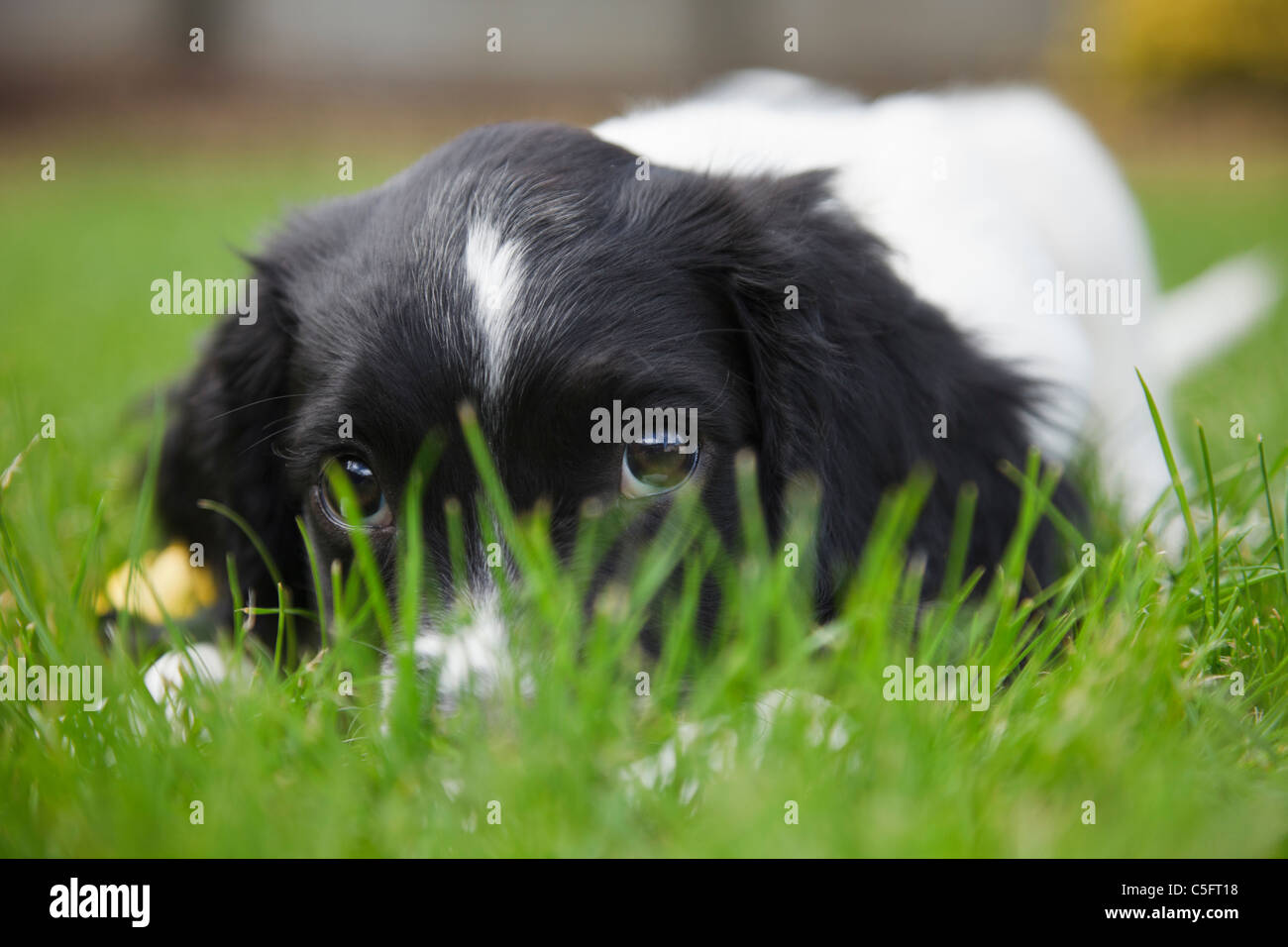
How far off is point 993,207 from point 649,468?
5.81ft

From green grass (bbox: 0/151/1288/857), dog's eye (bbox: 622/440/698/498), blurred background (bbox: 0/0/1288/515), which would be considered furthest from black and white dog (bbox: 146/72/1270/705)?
blurred background (bbox: 0/0/1288/515)

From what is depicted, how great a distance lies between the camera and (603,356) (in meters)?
2.00

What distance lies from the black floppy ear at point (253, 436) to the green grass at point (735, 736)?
0.46 metres

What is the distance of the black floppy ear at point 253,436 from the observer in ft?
8.24

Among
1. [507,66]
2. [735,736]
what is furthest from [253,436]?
[507,66]

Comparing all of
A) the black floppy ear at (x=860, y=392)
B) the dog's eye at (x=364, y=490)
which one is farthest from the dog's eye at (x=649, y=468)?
the dog's eye at (x=364, y=490)

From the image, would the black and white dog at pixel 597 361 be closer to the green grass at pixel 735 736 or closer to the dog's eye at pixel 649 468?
the dog's eye at pixel 649 468

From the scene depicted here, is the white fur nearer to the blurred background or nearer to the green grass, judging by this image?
the green grass

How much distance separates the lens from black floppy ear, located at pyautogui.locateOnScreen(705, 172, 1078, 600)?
2.15 meters

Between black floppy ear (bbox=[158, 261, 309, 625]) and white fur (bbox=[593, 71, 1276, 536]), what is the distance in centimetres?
91

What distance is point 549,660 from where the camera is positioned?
1664mm
